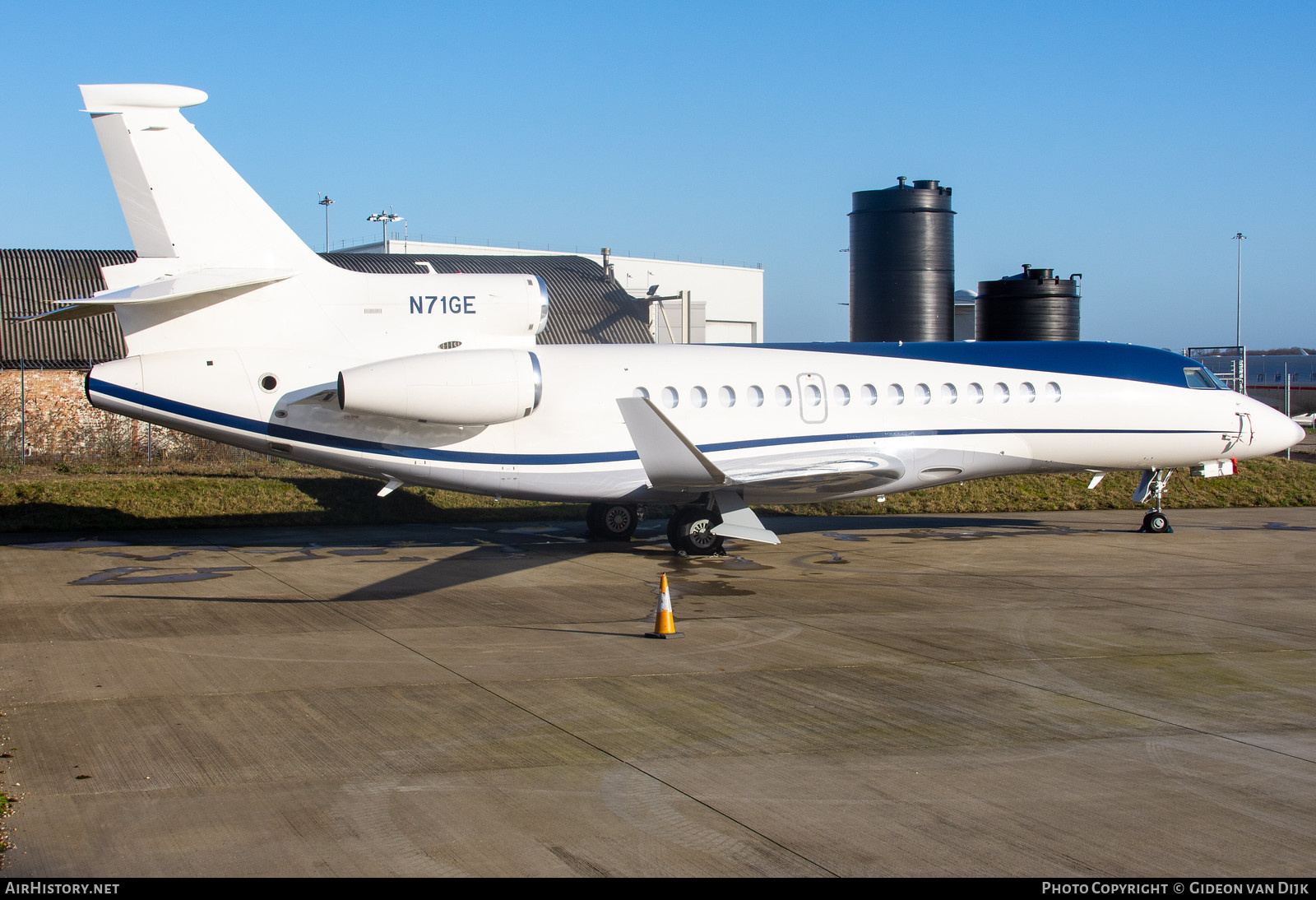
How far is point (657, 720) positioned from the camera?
8672mm

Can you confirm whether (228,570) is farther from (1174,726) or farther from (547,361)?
(1174,726)

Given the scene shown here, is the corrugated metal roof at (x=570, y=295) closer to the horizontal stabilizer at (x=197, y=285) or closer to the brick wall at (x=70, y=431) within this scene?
the brick wall at (x=70, y=431)

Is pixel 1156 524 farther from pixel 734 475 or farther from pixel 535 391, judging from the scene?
pixel 535 391

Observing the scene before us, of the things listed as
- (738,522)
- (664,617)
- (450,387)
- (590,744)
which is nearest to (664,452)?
(738,522)

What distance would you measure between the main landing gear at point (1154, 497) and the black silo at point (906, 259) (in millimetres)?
6896

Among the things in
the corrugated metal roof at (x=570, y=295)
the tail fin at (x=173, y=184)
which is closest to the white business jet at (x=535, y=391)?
the tail fin at (x=173, y=184)

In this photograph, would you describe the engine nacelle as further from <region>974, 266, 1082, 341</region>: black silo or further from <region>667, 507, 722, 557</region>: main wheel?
<region>974, 266, 1082, 341</region>: black silo

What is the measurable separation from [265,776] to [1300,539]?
61.6 ft

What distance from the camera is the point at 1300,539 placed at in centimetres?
1969

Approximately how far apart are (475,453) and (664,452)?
3.22 m

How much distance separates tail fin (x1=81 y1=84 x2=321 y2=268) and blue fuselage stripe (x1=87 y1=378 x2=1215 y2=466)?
1944 millimetres

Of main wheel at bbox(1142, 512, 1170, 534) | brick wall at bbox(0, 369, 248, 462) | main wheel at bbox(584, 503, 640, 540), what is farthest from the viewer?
brick wall at bbox(0, 369, 248, 462)

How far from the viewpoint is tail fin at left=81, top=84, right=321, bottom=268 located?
48.4 ft

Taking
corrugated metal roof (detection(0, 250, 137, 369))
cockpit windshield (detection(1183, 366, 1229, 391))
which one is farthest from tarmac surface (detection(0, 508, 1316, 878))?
corrugated metal roof (detection(0, 250, 137, 369))
